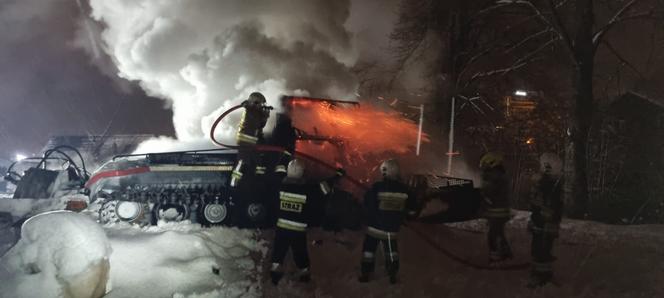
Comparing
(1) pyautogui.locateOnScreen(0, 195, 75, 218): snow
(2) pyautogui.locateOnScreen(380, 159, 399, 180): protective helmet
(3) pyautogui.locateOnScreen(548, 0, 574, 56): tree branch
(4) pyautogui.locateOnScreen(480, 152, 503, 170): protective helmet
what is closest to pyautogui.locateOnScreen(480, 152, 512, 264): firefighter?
(4) pyautogui.locateOnScreen(480, 152, 503, 170): protective helmet

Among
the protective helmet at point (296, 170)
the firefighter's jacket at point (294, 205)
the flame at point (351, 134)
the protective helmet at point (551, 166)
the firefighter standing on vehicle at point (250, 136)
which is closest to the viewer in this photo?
the protective helmet at point (551, 166)

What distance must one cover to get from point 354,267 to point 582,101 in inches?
283

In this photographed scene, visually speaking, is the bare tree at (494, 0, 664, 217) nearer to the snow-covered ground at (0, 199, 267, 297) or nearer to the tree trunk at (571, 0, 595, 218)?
the tree trunk at (571, 0, 595, 218)

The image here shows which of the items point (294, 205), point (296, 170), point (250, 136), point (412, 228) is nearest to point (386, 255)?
point (412, 228)

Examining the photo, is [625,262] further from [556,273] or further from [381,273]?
[381,273]

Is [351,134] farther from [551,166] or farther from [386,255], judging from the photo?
[551,166]

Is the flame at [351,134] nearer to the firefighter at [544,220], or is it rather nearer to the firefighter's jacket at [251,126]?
the firefighter's jacket at [251,126]

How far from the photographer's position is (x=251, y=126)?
7992 millimetres

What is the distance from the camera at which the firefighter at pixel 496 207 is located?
20.5ft

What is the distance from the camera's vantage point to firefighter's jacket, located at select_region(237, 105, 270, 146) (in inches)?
309

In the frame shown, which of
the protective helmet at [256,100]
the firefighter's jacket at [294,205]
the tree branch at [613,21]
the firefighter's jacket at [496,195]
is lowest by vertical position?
the firefighter's jacket at [294,205]

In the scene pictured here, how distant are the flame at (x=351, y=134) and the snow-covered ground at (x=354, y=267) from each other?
1.61 meters

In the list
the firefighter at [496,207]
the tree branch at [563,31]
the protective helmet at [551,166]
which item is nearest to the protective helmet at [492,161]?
the firefighter at [496,207]

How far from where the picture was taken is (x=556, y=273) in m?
5.95
